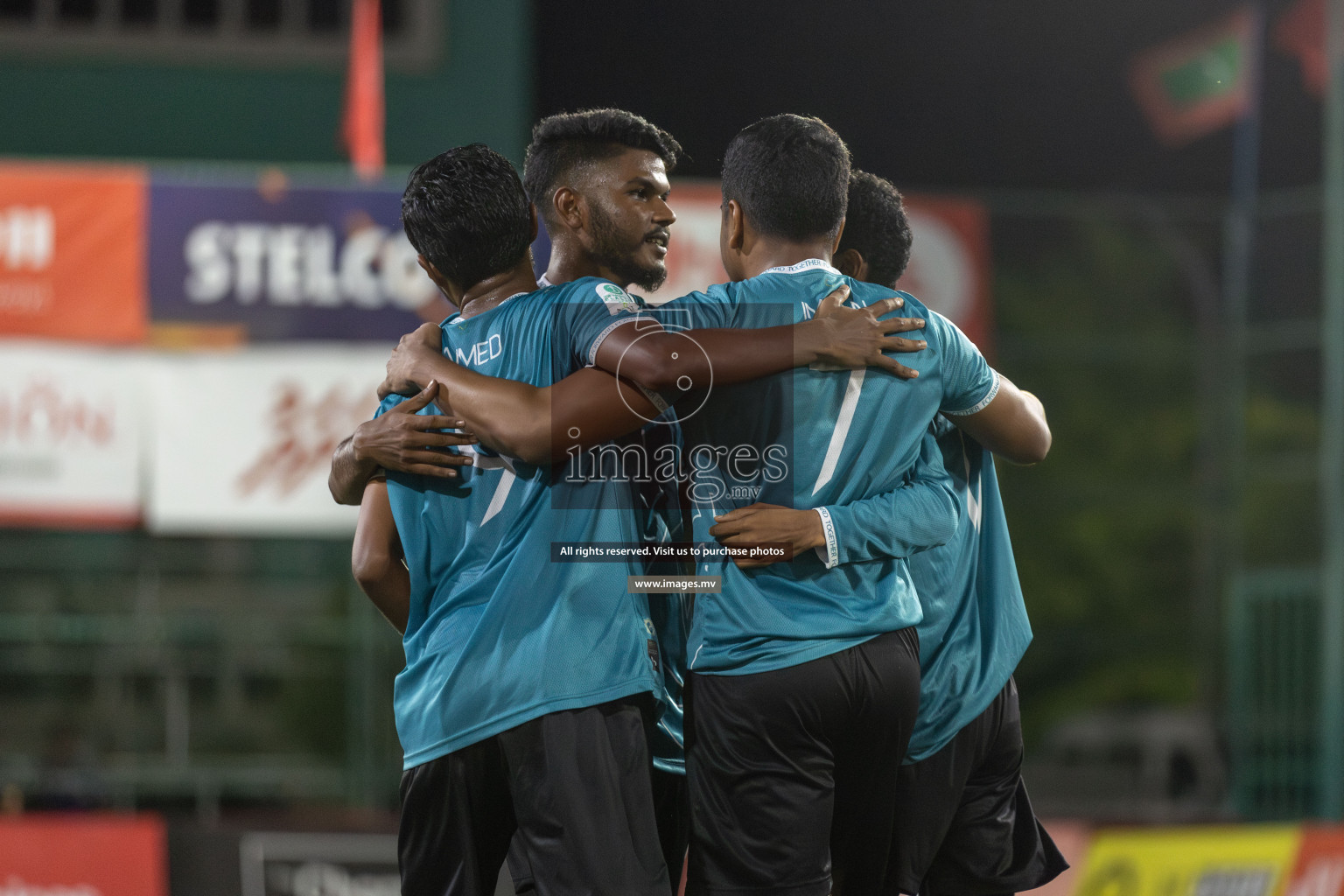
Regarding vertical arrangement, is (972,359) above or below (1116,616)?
above

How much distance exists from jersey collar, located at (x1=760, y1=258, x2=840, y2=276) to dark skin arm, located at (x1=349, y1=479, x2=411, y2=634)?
93cm

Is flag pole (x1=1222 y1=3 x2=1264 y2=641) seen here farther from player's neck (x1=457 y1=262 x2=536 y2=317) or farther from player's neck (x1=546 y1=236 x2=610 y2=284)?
player's neck (x1=457 y1=262 x2=536 y2=317)

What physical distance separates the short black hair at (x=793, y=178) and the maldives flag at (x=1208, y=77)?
7.96 meters

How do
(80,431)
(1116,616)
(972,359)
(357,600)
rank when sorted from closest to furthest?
(972,359) → (80,431) → (357,600) → (1116,616)

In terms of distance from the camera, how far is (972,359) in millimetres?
2922

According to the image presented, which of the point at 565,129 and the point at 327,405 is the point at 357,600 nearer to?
the point at 327,405

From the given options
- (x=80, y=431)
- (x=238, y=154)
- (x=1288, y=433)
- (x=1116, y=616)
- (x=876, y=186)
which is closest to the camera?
(x=876, y=186)

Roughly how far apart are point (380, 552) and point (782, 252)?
→ 41.7 inches

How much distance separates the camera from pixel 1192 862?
6.60m

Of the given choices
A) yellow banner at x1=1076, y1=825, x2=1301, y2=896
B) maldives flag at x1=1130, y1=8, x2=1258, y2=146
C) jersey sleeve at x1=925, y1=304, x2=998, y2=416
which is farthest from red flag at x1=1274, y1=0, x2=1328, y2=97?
jersey sleeve at x1=925, y1=304, x2=998, y2=416

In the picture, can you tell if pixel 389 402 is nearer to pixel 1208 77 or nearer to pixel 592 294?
pixel 592 294

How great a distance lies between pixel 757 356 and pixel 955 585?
2.62 feet

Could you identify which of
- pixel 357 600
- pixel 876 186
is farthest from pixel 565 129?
pixel 357 600

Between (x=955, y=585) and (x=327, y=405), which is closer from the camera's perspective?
(x=955, y=585)
